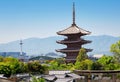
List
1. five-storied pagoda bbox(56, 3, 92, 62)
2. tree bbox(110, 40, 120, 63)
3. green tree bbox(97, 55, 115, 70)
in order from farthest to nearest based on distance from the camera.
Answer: five-storied pagoda bbox(56, 3, 92, 62) → tree bbox(110, 40, 120, 63) → green tree bbox(97, 55, 115, 70)

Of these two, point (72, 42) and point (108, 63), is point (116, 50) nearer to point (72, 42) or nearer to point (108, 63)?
point (108, 63)

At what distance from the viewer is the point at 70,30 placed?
7625 cm

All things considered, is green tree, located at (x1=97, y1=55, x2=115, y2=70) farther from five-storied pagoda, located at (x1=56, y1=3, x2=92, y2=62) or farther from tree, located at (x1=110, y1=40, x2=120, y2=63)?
five-storied pagoda, located at (x1=56, y1=3, x2=92, y2=62)

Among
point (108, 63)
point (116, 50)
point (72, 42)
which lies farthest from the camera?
point (72, 42)

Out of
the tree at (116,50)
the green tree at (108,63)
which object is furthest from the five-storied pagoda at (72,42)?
the green tree at (108,63)

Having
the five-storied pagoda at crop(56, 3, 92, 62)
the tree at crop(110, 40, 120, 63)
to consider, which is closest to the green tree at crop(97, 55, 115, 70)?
the tree at crop(110, 40, 120, 63)

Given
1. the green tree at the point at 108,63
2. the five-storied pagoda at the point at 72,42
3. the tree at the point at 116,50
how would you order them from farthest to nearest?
1. the five-storied pagoda at the point at 72,42
2. the tree at the point at 116,50
3. the green tree at the point at 108,63

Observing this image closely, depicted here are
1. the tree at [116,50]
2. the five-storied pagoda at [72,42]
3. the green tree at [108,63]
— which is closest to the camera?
the green tree at [108,63]

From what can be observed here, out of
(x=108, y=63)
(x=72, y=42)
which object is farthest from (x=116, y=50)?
(x=72, y=42)

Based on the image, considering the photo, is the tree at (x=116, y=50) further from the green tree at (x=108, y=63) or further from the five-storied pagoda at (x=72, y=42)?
the five-storied pagoda at (x=72, y=42)

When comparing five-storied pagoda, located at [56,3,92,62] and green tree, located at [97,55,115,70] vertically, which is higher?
five-storied pagoda, located at [56,3,92,62]

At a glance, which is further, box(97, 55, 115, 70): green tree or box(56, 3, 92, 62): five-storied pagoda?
Result: box(56, 3, 92, 62): five-storied pagoda

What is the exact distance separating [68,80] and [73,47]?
34092 mm

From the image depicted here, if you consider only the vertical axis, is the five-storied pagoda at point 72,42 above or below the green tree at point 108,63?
above
